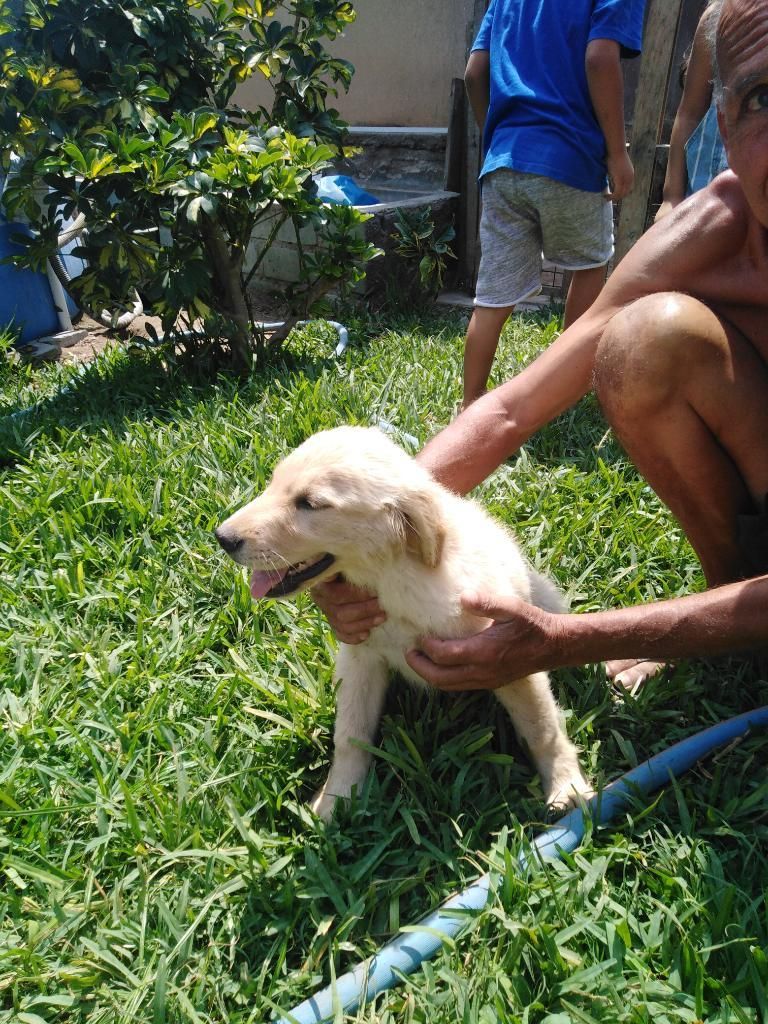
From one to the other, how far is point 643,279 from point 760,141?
56 cm

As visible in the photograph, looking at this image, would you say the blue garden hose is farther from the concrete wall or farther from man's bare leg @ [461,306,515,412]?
the concrete wall

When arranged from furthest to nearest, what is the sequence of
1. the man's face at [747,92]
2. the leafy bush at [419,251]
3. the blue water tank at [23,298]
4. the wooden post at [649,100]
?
the leafy bush at [419,251], the blue water tank at [23,298], the wooden post at [649,100], the man's face at [747,92]

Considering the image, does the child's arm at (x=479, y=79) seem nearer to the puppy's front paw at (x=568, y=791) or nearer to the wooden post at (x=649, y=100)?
the wooden post at (x=649, y=100)

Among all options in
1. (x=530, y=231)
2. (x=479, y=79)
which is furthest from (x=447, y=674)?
(x=479, y=79)

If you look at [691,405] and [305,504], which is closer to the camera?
[305,504]

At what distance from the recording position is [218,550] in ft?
8.84

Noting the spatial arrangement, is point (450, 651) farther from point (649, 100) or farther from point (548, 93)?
point (649, 100)

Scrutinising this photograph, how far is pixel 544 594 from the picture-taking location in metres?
2.17

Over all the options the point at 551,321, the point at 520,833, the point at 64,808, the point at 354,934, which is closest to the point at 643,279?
the point at 520,833

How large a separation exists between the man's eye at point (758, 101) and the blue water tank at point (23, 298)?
5274 mm

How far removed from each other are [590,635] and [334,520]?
643 mm

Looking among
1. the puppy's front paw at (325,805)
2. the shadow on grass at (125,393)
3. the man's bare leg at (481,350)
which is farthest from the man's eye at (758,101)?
the shadow on grass at (125,393)

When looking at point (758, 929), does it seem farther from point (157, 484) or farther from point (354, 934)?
point (157, 484)

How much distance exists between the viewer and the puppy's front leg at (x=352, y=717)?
1.83 metres
